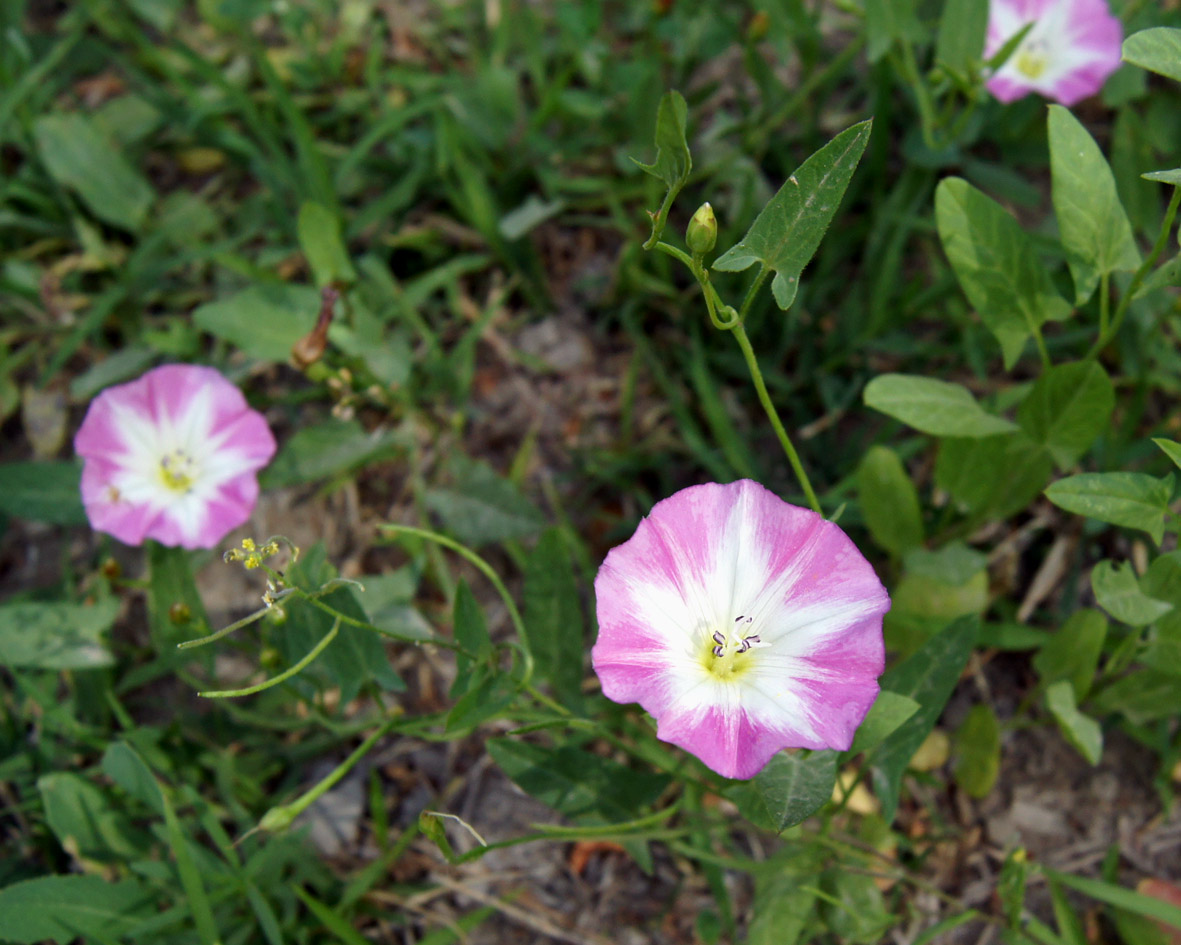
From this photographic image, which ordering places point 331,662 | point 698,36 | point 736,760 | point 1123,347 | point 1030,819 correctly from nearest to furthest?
point 736,760, point 331,662, point 1030,819, point 1123,347, point 698,36

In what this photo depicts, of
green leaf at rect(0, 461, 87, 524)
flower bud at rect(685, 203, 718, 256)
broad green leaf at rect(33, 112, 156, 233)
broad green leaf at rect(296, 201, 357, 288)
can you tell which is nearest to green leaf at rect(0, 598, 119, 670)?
green leaf at rect(0, 461, 87, 524)

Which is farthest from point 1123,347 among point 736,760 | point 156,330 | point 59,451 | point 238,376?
point 59,451

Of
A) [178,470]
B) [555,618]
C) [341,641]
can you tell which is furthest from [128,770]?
[555,618]

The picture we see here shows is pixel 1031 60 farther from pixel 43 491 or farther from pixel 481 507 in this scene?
pixel 43 491

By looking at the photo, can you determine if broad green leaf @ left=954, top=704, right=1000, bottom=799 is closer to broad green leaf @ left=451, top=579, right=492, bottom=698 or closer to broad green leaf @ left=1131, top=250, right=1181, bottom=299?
broad green leaf @ left=1131, top=250, right=1181, bottom=299

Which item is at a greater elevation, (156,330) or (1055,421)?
(156,330)

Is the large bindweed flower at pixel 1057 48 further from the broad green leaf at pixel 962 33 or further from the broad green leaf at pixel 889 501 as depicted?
the broad green leaf at pixel 889 501

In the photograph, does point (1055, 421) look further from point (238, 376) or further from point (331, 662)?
point (238, 376)
